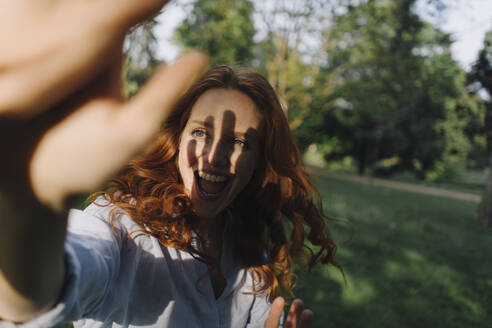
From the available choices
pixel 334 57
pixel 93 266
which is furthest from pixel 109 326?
pixel 334 57

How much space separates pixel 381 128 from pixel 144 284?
2934cm

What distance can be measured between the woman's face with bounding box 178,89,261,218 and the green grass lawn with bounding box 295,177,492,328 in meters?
3.12

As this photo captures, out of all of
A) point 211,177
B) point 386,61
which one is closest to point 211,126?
point 211,177

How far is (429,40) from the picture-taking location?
14336mm

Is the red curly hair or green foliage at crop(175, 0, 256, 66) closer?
the red curly hair

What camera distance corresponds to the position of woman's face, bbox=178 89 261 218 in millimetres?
1695

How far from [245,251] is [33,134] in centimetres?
175

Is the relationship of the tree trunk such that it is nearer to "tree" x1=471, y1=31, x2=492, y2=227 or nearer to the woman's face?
"tree" x1=471, y1=31, x2=492, y2=227

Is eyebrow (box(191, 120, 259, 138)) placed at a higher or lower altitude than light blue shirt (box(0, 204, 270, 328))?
higher

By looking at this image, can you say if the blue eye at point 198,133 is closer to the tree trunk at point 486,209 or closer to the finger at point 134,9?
the finger at point 134,9

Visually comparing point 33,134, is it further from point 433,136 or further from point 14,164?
point 433,136

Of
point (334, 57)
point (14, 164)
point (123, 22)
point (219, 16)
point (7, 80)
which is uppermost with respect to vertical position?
point (219, 16)

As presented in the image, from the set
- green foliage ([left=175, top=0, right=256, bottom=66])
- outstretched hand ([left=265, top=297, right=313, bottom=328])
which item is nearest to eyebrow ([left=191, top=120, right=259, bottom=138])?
outstretched hand ([left=265, top=297, right=313, bottom=328])

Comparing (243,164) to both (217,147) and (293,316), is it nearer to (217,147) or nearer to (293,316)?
(217,147)
